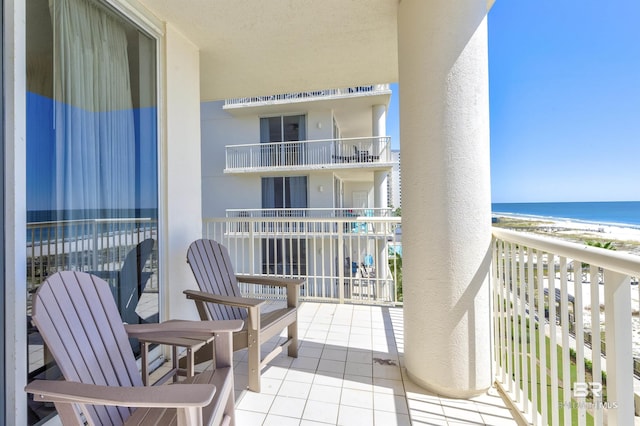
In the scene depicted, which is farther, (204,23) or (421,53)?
(204,23)

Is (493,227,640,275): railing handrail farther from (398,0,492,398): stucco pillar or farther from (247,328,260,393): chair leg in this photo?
(247,328,260,393): chair leg

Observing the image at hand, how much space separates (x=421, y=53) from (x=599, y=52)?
39.5 feet

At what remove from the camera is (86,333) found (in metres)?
1.36

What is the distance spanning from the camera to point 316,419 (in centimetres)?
176

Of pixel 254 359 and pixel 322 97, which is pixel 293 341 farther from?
pixel 322 97

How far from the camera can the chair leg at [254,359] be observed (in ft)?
6.48

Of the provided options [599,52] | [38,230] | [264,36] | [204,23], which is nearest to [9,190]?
[38,230]

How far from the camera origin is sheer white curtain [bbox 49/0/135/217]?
67.6 inches

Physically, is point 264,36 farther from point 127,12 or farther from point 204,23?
point 127,12

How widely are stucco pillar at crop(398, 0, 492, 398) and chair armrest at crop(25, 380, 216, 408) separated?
151cm

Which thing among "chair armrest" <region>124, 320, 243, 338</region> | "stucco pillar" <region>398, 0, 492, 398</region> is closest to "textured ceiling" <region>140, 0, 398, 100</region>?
"stucco pillar" <region>398, 0, 492, 398</region>

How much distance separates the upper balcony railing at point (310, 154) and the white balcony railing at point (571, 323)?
736cm

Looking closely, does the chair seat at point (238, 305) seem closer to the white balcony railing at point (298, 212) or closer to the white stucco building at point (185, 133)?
the white stucco building at point (185, 133)

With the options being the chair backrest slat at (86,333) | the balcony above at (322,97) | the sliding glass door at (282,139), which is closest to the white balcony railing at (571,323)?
the chair backrest slat at (86,333)
